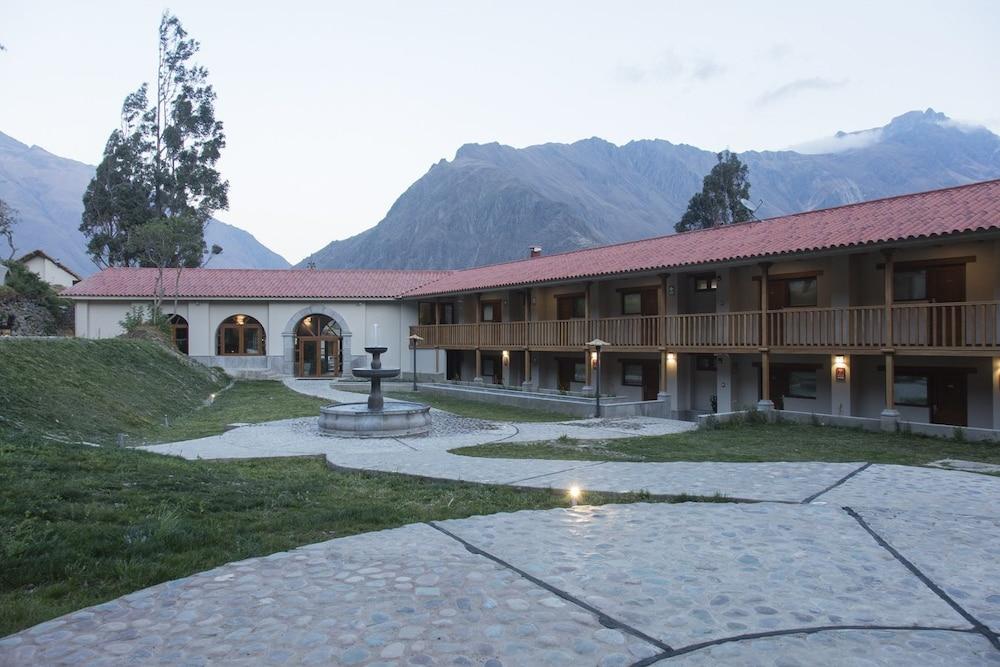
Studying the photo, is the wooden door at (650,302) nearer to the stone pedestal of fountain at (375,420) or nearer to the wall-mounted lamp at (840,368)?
the wall-mounted lamp at (840,368)

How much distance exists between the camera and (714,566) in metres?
4.87

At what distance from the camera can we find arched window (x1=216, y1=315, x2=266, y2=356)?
33062 millimetres

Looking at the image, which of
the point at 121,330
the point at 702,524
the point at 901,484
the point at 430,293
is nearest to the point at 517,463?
the point at 702,524

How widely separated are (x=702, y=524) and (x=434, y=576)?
2.76 meters

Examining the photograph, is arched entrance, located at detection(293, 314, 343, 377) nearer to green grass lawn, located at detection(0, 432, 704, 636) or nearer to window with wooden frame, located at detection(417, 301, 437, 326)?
window with wooden frame, located at detection(417, 301, 437, 326)

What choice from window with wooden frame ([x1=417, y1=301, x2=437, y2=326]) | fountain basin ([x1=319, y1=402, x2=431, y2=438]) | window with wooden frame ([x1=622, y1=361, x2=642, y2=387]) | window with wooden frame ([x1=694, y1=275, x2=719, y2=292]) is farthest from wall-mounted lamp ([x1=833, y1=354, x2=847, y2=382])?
window with wooden frame ([x1=417, y1=301, x2=437, y2=326])

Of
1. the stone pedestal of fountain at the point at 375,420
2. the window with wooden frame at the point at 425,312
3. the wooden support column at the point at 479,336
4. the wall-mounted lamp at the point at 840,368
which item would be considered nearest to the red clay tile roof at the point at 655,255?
the window with wooden frame at the point at 425,312

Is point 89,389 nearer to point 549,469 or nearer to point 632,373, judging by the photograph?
point 549,469

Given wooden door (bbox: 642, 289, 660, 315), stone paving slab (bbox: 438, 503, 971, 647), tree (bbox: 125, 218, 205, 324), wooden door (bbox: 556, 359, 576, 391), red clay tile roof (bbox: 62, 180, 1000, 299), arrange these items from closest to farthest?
1. stone paving slab (bbox: 438, 503, 971, 647)
2. red clay tile roof (bbox: 62, 180, 1000, 299)
3. wooden door (bbox: 642, 289, 660, 315)
4. wooden door (bbox: 556, 359, 576, 391)
5. tree (bbox: 125, 218, 205, 324)

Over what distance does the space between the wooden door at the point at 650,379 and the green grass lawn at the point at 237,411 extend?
10.7m

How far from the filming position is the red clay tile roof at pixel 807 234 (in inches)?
569

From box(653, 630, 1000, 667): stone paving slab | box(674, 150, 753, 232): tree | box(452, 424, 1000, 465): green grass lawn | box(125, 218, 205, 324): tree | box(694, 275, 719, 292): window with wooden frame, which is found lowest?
box(452, 424, 1000, 465): green grass lawn

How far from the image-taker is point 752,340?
58.9 ft

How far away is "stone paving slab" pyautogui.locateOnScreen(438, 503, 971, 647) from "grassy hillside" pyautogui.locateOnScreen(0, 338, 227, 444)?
7.73 m
